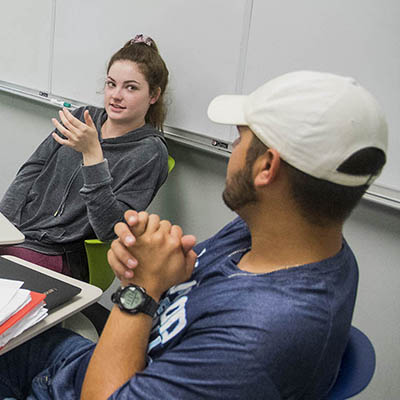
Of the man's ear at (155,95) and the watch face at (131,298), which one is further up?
the man's ear at (155,95)

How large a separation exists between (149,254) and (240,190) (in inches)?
8.6

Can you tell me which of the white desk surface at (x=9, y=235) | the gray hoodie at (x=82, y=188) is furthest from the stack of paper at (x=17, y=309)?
the gray hoodie at (x=82, y=188)

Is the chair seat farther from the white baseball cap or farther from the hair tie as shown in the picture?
the hair tie

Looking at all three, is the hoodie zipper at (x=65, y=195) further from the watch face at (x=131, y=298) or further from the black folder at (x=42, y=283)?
the watch face at (x=131, y=298)

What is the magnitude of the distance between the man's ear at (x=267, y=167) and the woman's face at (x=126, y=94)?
1.26m

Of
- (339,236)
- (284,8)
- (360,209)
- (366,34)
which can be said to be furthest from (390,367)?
(284,8)

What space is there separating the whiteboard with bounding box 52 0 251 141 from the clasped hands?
3.46ft

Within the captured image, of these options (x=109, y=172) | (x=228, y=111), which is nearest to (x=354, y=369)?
(x=228, y=111)

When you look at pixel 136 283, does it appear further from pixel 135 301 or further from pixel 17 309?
pixel 17 309

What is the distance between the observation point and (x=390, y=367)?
167cm

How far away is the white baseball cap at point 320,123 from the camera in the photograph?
0.84m

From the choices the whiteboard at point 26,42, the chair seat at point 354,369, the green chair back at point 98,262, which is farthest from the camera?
the whiteboard at point 26,42

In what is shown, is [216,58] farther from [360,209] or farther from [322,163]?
[322,163]

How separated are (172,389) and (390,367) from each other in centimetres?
109
